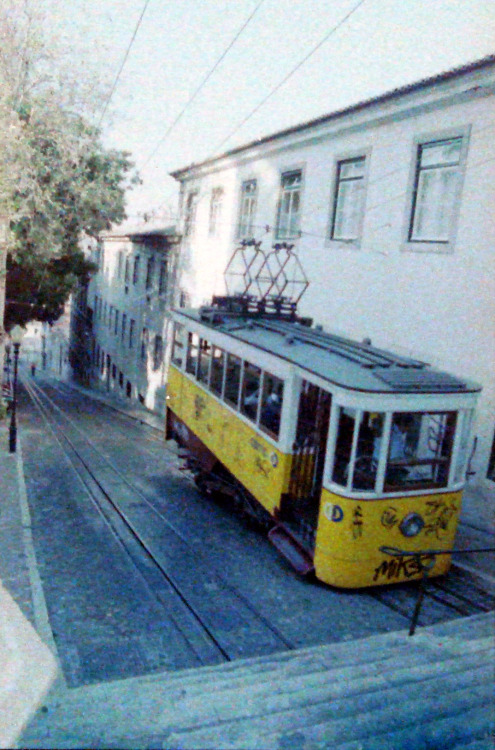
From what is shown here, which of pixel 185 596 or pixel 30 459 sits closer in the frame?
pixel 185 596

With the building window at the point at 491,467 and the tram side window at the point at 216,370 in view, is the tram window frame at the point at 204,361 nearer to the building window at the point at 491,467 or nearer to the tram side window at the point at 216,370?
the tram side window at the point at 216,370

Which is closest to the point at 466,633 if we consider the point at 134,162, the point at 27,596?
the point at 27,596

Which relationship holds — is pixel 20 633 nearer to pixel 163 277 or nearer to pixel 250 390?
pixel 250 390

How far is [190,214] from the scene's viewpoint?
23.4 metres

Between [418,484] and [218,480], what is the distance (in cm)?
462

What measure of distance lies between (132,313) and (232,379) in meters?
22.1

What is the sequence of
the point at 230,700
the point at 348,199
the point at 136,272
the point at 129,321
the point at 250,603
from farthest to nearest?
the point at 129,321
the point at 136,272
the point at 348,199
the point at 250,603
the point at 230,700

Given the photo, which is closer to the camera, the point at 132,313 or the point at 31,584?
the point at 31,584

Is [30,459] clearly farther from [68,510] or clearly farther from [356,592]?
[356,592]

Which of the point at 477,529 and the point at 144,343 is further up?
the point at 144,343

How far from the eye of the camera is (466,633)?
5.94 meters

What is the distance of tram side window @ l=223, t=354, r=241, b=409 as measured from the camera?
953cm

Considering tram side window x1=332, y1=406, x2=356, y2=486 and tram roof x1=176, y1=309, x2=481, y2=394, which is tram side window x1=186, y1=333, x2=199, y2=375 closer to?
tram roof x1=176, y1=309, x2=481, y2=394

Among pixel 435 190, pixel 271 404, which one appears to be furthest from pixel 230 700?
pixel 435 190
